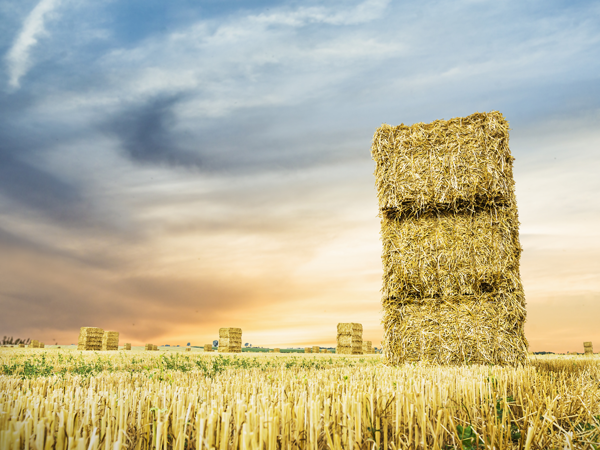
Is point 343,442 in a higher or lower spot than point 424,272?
lower

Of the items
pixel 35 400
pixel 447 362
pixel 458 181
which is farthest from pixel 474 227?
pixel 35 400

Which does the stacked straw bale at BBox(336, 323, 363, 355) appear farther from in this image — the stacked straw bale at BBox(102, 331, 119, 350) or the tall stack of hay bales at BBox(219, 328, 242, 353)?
the stacked straw bale at BBox(102, 331, 119, 350)

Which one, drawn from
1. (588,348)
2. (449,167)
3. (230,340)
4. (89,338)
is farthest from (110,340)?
(588,348)

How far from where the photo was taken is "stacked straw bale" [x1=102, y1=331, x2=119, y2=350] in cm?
2503

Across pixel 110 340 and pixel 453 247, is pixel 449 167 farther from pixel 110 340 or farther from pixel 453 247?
pixel 110 340

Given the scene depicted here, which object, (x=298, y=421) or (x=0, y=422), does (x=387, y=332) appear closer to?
(x=298, y=421)

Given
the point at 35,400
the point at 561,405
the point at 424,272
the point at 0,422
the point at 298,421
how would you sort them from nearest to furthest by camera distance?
the point at 0,422, the point at 298,421, the point at 35,400, the point at 561,405, the point at 424,272

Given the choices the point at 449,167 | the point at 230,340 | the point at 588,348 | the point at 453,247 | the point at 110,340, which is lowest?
the point at 588,348

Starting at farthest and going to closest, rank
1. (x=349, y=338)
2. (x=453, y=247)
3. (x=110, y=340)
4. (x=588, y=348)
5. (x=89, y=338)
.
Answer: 1. (x=110, y=340)
2. (x=588, y=348)
3. (x=89, y=338)
4. (x=349, y=338)
5. (x=453, y=247)

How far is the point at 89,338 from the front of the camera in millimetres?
23797

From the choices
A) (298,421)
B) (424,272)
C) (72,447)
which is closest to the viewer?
(72,447)

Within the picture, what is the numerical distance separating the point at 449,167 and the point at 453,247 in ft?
5.60

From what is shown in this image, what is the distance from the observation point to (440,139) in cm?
866

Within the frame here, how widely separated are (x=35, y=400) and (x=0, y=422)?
0.75 m
